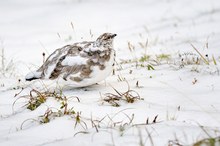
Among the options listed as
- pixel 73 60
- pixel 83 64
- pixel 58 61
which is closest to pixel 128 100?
pixel 83 64

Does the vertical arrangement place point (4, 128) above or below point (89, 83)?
below

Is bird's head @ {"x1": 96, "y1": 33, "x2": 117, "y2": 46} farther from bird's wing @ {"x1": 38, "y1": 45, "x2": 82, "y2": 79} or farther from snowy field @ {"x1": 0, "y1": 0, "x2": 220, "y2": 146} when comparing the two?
snowy field @ {"x1": 0, "y1": 0, "x2": 220, "y2": 146}

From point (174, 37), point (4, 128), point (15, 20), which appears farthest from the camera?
point (15, 20)

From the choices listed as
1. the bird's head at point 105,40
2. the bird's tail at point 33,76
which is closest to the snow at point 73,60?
the bird's head at point 105,40

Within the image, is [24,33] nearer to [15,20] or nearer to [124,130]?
[15,20]

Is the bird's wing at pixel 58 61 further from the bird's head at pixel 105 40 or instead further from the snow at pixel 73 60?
the bird's head at pixel 105 40

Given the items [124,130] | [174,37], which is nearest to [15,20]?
[174,37]

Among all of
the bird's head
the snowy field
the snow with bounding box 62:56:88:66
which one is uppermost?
the bird's head

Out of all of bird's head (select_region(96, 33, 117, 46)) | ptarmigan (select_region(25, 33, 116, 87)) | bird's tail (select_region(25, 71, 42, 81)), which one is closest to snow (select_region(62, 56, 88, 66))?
ptarmigan (select_region(25, 33, 116, 87))
